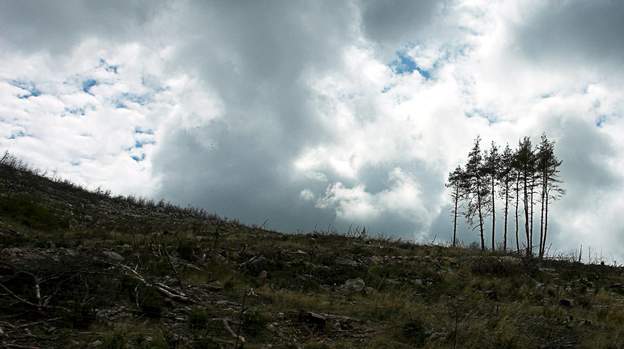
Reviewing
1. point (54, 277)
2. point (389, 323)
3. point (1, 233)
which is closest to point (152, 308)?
point (54, 277)

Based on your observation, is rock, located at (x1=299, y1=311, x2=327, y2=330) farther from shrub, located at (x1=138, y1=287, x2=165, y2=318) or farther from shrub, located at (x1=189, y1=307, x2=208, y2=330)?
shrub, located at (x1=138, y1=287, x2=165, y2=318)

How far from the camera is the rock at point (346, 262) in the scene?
11.2 m

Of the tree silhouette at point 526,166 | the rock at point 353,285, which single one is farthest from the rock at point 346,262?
the tree silhouette at point 526,166

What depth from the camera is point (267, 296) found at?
7.67 meters

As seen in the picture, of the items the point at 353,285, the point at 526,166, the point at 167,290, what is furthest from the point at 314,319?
the point at 526,166

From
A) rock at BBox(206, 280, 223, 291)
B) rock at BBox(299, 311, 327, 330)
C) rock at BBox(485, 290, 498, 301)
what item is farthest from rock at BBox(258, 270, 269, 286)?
rock at BBox(485, 290, 498, 301)

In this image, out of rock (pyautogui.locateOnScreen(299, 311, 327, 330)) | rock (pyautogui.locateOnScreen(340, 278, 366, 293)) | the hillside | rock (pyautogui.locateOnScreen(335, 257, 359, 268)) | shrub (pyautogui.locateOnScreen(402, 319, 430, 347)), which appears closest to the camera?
the hillside

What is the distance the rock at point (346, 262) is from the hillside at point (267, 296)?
0.06 metres

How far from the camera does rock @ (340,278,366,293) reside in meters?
9.12

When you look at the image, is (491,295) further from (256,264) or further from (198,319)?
(198,319)

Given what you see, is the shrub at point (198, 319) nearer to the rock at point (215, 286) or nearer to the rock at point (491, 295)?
the rock at point (215, 286)

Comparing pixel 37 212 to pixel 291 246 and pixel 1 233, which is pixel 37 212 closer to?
pixel 1 233

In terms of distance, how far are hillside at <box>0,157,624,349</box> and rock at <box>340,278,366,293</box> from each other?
0.15ft

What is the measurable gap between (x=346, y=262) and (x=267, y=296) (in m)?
4.13
